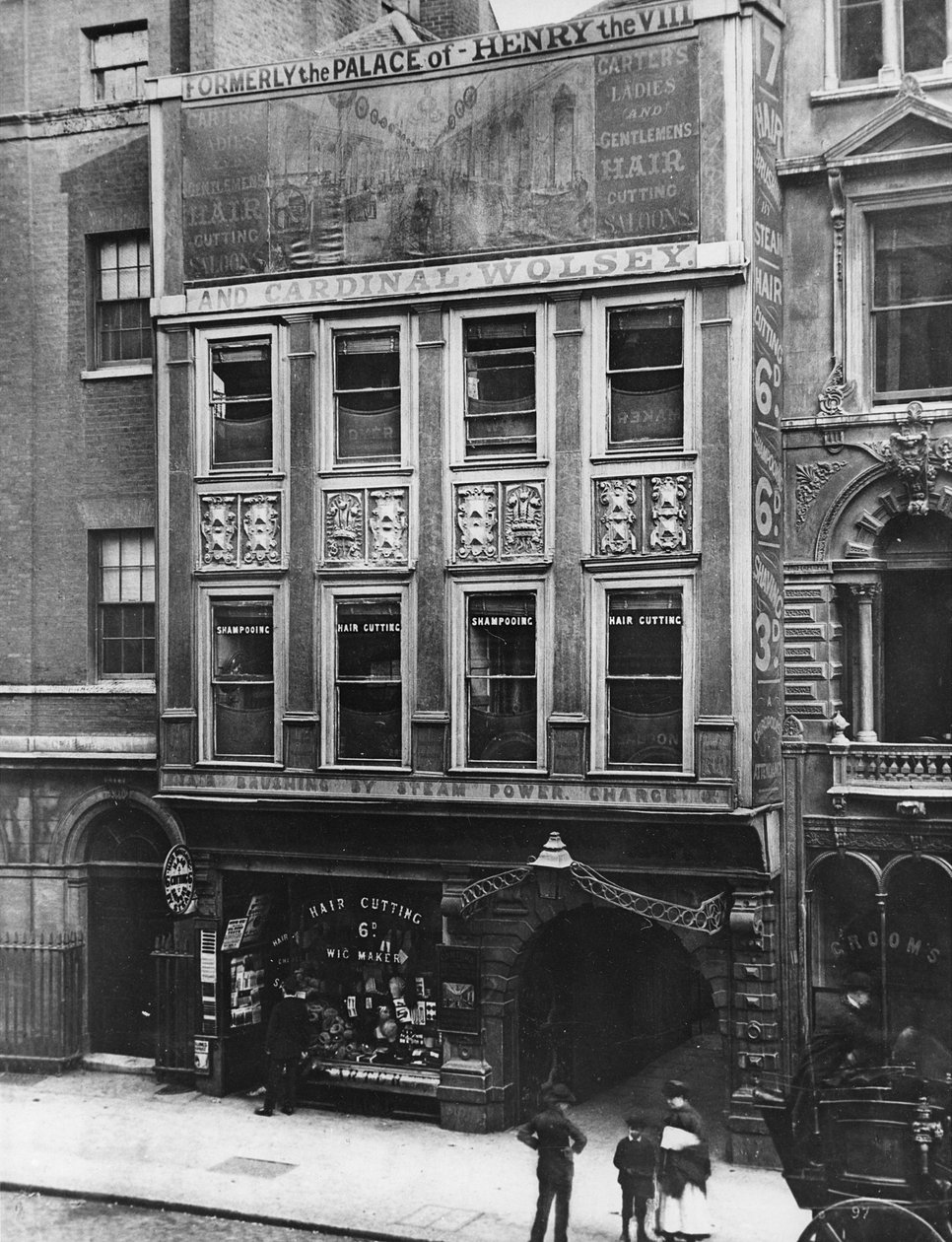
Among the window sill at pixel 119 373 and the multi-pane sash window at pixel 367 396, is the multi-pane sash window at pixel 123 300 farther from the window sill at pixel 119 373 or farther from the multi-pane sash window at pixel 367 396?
the multi-pane sash window at pixel 367 396

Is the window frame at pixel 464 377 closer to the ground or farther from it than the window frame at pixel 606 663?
farther from it

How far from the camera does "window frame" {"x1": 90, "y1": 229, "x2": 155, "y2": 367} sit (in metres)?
23.5

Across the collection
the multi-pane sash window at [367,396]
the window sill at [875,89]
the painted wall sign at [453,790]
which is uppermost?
the window sill at [875,89]

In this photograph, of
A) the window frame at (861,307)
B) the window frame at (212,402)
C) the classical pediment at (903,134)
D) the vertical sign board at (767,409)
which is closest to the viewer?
the classical pediment at (903,134)

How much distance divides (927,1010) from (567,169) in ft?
37.7

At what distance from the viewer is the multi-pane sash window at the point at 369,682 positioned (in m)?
21.3

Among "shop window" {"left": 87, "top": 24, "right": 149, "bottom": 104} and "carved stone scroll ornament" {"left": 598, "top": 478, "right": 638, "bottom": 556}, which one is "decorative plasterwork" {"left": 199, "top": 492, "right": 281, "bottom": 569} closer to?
"carved stone scroll ornament" {"left": 598, "top": 478, "right": 638, "bottom": 556}

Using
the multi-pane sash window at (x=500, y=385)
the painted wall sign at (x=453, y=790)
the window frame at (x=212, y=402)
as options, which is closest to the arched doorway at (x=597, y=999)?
the painted wall sign at (x=453, y=790)

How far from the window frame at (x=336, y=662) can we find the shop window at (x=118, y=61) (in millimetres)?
8457

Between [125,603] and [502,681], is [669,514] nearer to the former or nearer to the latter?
[502,681]

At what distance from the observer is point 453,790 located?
20.7 metres

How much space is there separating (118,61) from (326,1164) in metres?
16.3

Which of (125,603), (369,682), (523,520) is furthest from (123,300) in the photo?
(523,520)

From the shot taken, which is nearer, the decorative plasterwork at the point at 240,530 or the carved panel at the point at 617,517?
the carved panel at the point at 617,517
